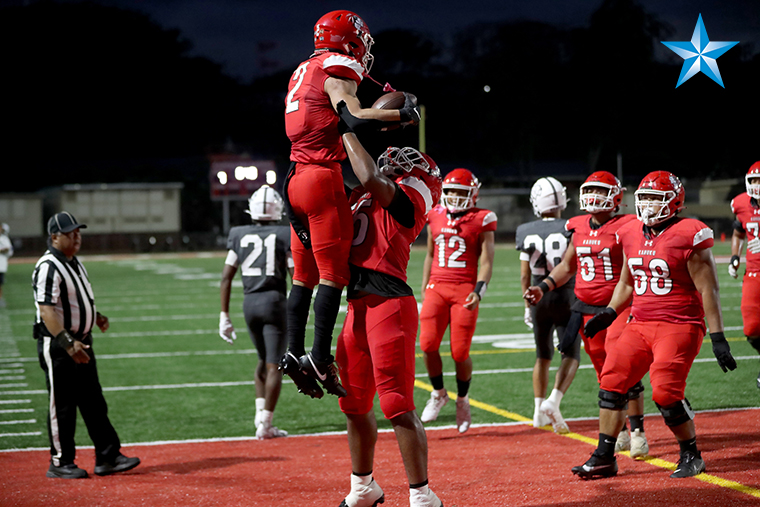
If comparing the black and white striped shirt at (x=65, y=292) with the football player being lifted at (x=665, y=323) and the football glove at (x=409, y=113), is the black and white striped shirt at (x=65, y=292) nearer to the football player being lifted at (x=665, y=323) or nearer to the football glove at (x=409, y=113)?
the football glove at (x=409, y=113)

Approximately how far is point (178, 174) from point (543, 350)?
174ft

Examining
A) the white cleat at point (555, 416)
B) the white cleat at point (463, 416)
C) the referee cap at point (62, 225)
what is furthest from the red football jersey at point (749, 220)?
the referee cap at point (62, 225)

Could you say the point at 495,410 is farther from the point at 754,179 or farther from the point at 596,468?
the point at 754,179

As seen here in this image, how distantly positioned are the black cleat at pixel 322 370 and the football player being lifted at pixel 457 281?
2889mm

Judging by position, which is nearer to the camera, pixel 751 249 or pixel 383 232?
pixel 383 232

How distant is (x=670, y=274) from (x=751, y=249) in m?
3.65

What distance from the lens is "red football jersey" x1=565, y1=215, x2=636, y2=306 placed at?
624 cm

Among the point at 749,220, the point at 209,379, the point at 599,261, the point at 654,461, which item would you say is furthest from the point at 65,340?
the point at 749,220

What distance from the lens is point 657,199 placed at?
17.5 ft

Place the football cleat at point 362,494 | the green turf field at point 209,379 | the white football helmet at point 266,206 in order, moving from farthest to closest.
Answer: the green turf field at point 209,379, the white football helmet at point 266,206, the football cleat at point 362,494

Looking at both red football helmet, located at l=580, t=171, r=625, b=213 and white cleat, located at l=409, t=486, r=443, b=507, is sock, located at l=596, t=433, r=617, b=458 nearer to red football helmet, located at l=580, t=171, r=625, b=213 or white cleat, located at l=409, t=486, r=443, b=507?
white cleat, located at l=409, t=486, r=443, b=507

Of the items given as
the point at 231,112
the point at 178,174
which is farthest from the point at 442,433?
the point at 231,112

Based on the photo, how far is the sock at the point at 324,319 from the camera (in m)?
4.03

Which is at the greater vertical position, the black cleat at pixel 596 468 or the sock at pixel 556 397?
the sock at pixel 556 397
